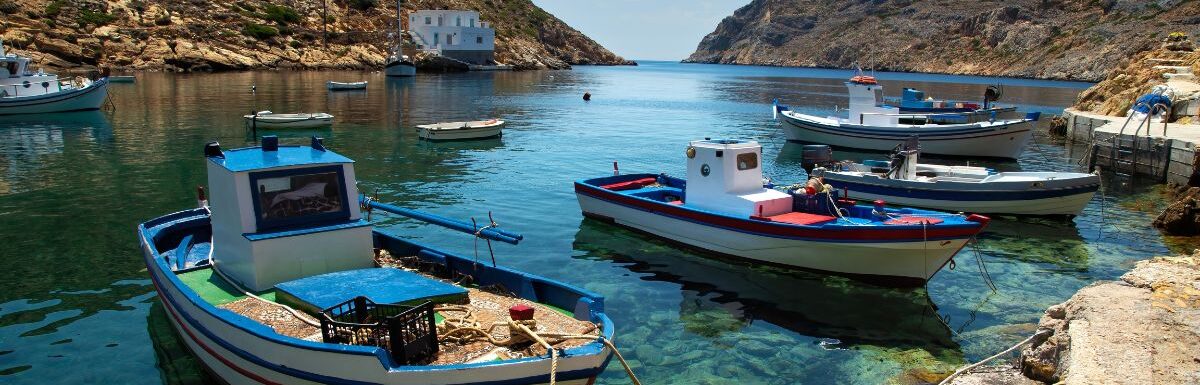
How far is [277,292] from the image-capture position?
36.0ft

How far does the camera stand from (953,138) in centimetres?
3575

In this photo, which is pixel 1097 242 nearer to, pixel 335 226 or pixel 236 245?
pixel 335 226

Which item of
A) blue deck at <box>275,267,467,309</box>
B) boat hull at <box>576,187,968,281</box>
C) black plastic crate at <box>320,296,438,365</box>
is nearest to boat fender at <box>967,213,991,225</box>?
boat hull at <box>576,187,968,281</box>

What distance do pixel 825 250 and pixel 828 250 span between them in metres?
0.07

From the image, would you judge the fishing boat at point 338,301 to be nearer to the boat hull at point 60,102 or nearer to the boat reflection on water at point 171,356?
the boat reflection on water at point 171,356

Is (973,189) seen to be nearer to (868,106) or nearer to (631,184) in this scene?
(631,184)

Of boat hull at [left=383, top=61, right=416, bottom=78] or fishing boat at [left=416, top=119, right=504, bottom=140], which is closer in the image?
fishing boat at [left=416, top=119, right=504, bottom=140]

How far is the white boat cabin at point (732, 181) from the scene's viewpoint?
60.1 ft

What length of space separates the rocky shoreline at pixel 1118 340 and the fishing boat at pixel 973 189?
465 inches

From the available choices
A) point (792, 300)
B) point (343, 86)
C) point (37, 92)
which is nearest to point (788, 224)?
point (792, 300)

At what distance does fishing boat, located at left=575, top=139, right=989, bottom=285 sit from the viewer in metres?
16.1

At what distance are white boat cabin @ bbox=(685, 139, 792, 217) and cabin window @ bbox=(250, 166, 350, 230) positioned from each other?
30.5 ft

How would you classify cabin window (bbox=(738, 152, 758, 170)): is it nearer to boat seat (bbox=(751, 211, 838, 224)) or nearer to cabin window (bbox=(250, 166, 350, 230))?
boat seat (bbox=(751, 211, 838, 224))

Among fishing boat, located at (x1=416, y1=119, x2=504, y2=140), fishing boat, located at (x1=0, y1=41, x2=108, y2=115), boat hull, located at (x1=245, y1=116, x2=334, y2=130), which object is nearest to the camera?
fishing boat, located at (x1=416, y1=119, x2=504, y2=140)
